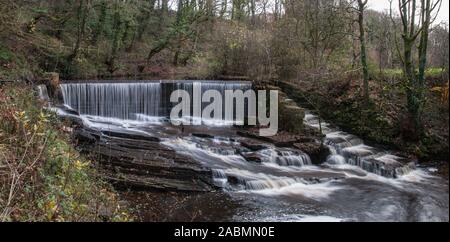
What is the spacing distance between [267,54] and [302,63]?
1903 millimetres

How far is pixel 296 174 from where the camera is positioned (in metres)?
11.8

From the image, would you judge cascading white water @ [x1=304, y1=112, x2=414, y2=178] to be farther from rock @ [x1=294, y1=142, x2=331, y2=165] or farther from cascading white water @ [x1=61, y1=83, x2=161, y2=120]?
cascading white water @ [x1=61, y1=83, x2=161, y2=120]

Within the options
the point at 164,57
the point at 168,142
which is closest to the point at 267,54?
the point at 168,142

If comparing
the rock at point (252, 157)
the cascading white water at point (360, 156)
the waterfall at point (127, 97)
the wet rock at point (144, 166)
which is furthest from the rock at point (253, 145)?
the waterfall at point (127, 97)

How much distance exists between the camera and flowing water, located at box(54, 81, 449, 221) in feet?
30.0

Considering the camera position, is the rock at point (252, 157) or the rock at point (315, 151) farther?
the rock at point (315, 151)

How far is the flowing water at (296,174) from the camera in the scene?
30.0 ft

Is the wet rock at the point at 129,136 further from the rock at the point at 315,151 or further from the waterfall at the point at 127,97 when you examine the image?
the rock at the point at 315,151

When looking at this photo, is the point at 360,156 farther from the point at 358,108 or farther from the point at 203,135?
the point at 203,135

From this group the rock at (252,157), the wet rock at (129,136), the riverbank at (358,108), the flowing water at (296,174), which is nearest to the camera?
→ the flowing water at (296,174)

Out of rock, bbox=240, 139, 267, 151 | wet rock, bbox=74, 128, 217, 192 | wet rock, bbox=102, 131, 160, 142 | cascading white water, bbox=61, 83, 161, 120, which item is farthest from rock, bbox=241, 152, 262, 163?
cascading white water, bbox=61, 83, 161, 120

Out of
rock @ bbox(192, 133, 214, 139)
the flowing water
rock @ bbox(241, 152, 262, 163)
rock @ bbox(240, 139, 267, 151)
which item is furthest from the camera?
rock @ bbox(192, 133, 214, 139)

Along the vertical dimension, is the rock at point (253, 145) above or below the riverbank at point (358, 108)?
below
